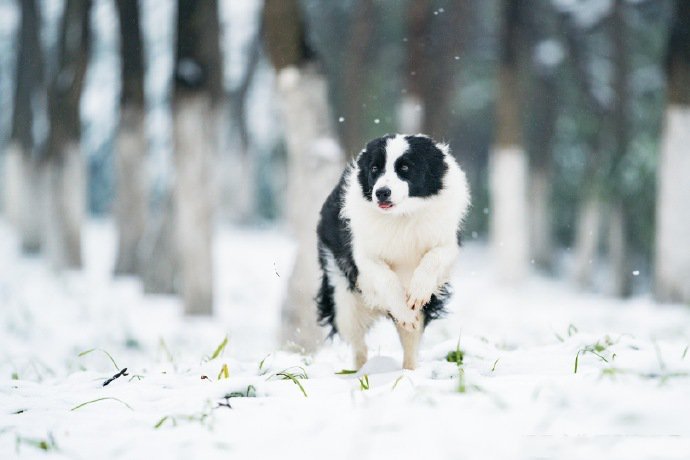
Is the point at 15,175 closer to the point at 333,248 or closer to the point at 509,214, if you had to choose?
the point at 509,214

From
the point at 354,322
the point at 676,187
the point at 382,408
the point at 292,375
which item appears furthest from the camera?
the point at 676,187

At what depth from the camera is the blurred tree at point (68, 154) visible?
615 inches

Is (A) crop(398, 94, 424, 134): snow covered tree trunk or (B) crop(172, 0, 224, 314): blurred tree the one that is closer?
(B) crop(172, 0, 224, 314): blurred tree

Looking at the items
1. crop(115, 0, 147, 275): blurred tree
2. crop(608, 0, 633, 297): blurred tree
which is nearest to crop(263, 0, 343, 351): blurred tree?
crop(115, 0, 147, 275): blurred tree

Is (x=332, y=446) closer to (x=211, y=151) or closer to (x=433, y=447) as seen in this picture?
(x=433, y=447)

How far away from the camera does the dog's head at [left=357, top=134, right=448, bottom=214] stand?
14.2ft

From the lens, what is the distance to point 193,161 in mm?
11219

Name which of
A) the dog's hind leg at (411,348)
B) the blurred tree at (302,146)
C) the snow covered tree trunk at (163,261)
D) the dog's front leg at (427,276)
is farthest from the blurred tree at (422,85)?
the dog's front leg at (427,276)

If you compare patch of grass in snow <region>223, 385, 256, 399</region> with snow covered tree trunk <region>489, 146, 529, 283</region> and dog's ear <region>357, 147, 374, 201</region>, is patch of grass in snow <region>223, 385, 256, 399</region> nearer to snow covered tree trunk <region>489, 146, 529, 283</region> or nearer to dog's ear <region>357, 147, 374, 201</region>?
dog's ear <region>357, 147, 374, 201</region>

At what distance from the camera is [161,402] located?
3688 mm

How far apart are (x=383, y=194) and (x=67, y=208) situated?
42.3ft

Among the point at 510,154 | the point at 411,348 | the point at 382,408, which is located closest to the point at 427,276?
the point at 411,348

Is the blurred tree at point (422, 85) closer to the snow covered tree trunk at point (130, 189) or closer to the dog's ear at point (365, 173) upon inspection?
the snow covered tree trunk at point (130, 189)

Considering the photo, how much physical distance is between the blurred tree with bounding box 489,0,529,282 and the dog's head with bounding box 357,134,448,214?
10282mm
